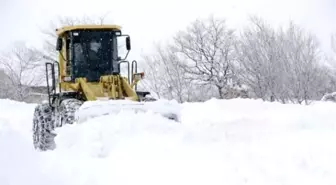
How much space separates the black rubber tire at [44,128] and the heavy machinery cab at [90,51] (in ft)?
2.63

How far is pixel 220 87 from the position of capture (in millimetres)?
37438

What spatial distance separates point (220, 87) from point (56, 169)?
3217cm

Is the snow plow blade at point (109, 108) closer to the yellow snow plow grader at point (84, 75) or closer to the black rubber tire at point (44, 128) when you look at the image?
the yellow snow plow grader at point (84, 75)

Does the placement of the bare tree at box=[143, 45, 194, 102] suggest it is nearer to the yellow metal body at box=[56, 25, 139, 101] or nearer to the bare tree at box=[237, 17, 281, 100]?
the bare tree at box=[237, 17, 281, 100]

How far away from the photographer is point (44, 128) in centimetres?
941

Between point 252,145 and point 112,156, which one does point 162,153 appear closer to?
point 112,156

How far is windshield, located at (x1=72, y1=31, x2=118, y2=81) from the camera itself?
9.29 m

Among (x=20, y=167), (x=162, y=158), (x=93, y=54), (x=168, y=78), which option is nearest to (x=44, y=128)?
(x=93, y=54)

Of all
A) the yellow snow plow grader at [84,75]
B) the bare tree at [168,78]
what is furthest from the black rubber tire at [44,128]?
the bare tree at [168,78]

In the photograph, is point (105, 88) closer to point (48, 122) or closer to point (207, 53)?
point (48, 122)

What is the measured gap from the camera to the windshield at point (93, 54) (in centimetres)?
929

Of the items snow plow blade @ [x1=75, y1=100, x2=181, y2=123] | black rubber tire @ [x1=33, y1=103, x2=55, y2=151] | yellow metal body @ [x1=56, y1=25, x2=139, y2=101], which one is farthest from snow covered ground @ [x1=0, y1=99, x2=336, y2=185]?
yellow metal body @ [x1=56, y1=25, x2=139, y2=101]

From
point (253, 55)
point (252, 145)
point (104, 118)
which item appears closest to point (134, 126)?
point (104, 118)

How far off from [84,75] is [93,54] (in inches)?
17.5
